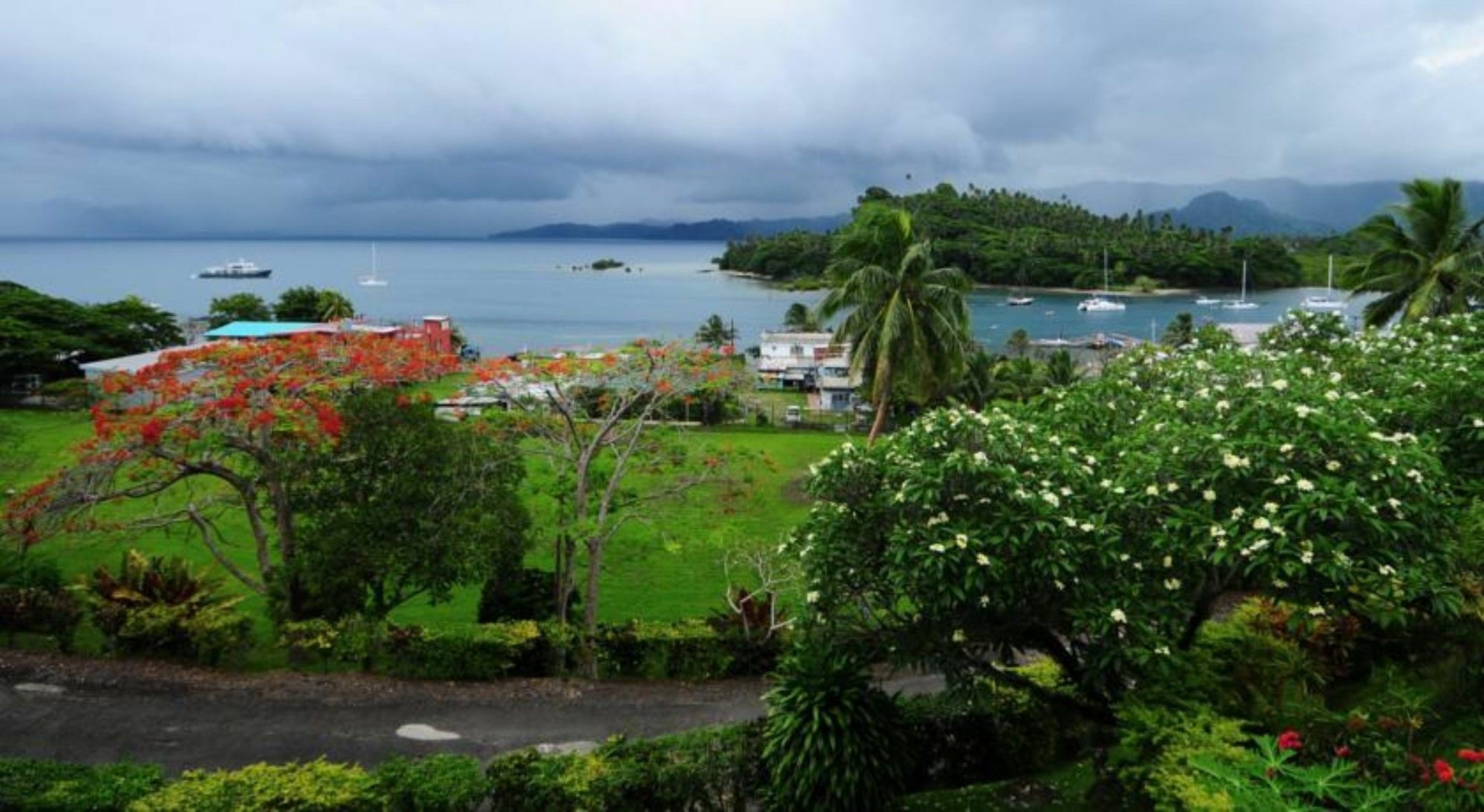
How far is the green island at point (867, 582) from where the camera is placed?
6348mm

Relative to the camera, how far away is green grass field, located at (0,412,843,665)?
1380cm

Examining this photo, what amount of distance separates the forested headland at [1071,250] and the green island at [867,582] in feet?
289

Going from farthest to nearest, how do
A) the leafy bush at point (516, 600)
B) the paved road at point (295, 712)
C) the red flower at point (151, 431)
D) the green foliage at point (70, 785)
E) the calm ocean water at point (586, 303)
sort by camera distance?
the calm ocean water at point (586, 303), the leafy bush at point (516, 600), the red flower at point (151, 431), the paved road at point (295, 712), the green foliage at point (70, 785)

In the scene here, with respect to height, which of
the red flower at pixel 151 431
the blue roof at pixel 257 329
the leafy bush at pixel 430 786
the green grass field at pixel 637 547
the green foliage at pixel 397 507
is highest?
the blue roof at pixel 257 329

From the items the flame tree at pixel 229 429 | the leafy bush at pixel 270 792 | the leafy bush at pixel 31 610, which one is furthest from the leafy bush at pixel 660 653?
the leafy bush at pixel 31 610

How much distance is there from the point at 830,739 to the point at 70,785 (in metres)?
5.50

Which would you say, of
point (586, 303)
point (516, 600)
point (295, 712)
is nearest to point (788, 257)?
point (586, 303)

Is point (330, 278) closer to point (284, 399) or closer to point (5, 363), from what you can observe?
point (5, 363)

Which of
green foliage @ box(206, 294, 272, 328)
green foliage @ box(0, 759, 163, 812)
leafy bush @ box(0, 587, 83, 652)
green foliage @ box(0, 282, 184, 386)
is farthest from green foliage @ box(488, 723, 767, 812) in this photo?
green foliage @ box(206, 294, 272, 328)

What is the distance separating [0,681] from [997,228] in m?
126

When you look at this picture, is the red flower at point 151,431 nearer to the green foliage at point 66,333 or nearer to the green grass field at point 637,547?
the green grass field at point 637,547

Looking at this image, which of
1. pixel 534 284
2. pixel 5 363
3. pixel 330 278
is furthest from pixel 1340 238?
pixel 330 278

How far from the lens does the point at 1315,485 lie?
244 inches

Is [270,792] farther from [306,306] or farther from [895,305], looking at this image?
[306,306]
